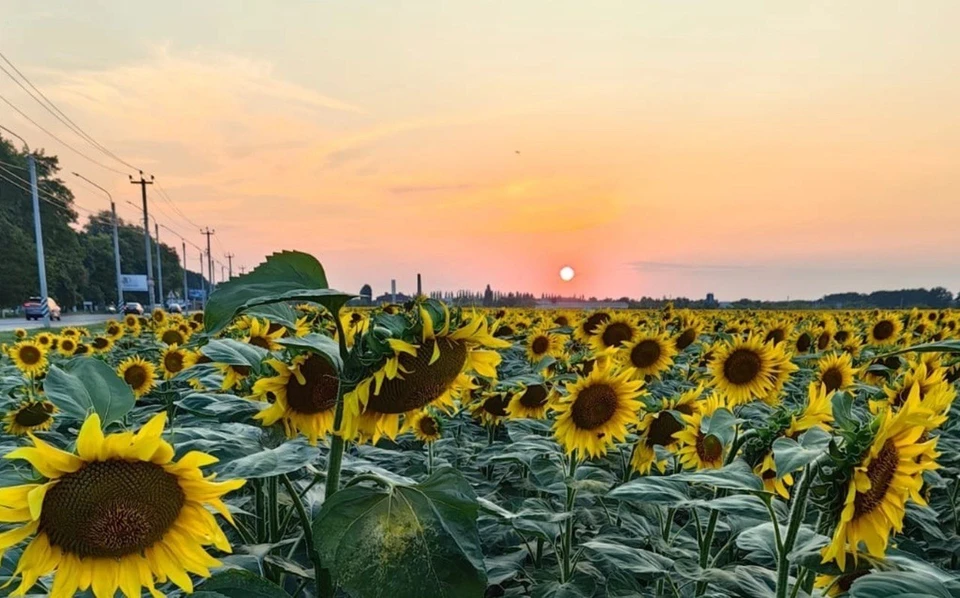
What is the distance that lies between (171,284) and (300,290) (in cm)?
10708

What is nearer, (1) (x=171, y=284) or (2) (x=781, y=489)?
(2) (x=781, y=489)

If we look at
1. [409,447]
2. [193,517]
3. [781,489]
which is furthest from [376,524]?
[409,447]

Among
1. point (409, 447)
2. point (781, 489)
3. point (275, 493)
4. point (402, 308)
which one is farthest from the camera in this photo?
point (409, 447)

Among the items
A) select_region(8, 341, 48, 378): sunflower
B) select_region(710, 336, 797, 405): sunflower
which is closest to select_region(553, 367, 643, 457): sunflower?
select_region(710, 336, 797, 405): sunflower

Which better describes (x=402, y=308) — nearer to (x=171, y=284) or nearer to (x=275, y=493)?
(x=275, y=493)

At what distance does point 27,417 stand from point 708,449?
12.8 feet

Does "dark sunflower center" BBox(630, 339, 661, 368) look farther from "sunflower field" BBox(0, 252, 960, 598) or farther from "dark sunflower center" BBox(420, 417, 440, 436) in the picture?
"sunflower field" BBox(0, 252, 960, 598)

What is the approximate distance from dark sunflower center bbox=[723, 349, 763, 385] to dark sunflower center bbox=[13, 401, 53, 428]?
4321 mm

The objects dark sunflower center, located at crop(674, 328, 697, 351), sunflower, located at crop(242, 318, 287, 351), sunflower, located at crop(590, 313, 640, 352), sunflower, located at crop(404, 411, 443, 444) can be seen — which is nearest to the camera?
sunflower, located at crop(242, 318, 287, 351)

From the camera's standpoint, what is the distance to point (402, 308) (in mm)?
1423

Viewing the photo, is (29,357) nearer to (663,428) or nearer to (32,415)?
(32,415)

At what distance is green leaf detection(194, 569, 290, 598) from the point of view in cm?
112

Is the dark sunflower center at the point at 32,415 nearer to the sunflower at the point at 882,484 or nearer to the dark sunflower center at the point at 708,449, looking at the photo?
the dark sunflower center at the point at 708,449

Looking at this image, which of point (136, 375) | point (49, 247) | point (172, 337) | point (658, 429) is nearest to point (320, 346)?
point (658, 429)
